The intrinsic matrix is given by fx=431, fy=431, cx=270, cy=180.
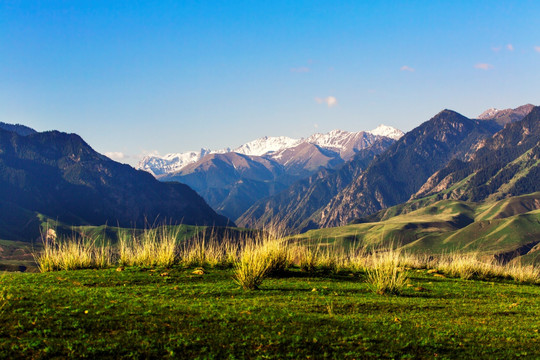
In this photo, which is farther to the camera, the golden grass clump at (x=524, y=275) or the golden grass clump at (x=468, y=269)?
the golden grass clump at (x=524, y=275)

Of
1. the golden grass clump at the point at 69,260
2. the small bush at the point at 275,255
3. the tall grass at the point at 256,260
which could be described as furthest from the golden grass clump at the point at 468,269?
the golden grass clump at the point at 69,260

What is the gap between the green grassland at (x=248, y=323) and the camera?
10.6m

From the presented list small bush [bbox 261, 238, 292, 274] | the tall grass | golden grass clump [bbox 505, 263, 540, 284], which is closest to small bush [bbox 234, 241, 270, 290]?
the tall grass

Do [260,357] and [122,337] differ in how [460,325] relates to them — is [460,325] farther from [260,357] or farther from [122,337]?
[122,337]

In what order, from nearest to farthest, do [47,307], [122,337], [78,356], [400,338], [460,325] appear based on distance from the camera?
[78,356] < [122,337] < [400,338] < [47,307] < [460,325]

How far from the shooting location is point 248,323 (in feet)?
A: 42.1

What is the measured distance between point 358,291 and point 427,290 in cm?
419

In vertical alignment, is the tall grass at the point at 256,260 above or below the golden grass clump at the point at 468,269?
above

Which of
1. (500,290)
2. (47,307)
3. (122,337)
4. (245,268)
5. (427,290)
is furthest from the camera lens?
(500,290)

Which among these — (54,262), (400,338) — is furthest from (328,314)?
(54,262)

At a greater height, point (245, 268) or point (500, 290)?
point (245, 268)

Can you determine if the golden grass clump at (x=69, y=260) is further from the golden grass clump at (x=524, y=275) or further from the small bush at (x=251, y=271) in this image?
the golden grass clump at (x=524, y=275)

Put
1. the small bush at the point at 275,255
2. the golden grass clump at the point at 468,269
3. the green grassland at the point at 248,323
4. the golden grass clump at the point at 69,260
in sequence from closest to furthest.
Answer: the green grassland at the point at 248,323 < the small bush at the point at 275,255 < the golden grass clump at the point at 69,260 < the golden grass clump at the point at 468,269

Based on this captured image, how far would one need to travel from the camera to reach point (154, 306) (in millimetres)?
14469
